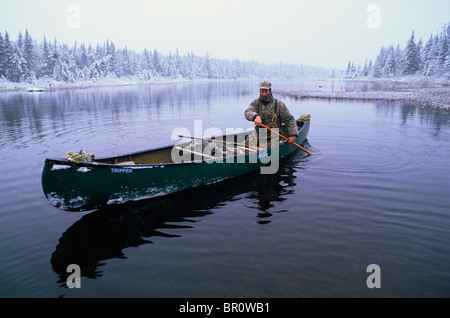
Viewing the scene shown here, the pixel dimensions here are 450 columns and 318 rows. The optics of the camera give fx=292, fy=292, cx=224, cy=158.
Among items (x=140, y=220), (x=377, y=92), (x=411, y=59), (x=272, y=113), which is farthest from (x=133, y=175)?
(x=411, y=59)

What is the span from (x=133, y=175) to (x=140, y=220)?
1120 millimetres

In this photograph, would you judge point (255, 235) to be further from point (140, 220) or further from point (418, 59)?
point (418, 59)

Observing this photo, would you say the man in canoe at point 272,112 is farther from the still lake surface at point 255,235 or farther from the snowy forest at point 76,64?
the snowy forest at point 76,64

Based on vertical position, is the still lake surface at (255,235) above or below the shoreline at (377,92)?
below

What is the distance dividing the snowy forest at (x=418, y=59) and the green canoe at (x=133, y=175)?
274ft

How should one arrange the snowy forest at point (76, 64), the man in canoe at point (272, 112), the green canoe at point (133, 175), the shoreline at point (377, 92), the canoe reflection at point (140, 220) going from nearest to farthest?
the canoe reflection at point (140, 220) < the green canoe at point (133, 175) < the man in canoe at point (272, 112) < the shoreline at point (377, 92) < the snowy forest at point (76, 64)

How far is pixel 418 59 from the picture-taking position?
8650 centimetres

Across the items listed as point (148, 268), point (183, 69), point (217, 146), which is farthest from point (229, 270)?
point (183, 69)

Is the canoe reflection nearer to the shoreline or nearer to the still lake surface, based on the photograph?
the still lake surface

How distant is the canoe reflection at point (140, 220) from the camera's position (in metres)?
5.84

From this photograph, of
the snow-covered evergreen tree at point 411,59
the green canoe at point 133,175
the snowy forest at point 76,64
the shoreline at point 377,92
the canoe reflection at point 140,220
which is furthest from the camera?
the snow-covered evergreen tree at point 411,59

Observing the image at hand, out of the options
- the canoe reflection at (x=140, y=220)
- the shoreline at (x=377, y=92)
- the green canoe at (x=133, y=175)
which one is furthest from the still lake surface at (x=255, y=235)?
the shoreline at (x=377, y=92)

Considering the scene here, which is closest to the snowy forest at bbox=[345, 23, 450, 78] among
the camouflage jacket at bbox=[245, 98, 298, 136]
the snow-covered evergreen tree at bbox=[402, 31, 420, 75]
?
the snow-covered evergreen tree at bbox=[402, 31, 420, 75]

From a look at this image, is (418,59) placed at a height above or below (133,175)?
above
